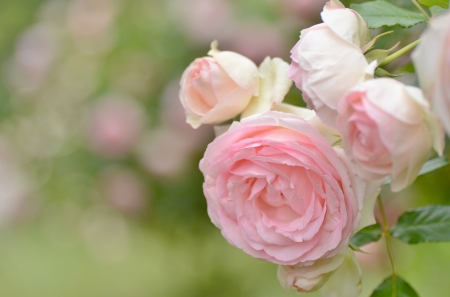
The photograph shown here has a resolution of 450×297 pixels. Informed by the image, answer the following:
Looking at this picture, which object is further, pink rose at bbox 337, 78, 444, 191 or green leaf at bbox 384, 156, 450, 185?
green leaf at bbox 384, 156, 450, 185

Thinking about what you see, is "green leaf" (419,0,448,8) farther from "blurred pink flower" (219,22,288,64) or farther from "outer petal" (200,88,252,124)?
"blurred pink flower" (219,22,288,64)

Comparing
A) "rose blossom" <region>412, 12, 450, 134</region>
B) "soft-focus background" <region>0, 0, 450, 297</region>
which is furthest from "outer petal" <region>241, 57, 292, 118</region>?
"soft-focus background" <region>0, 0, 450, 297</region>

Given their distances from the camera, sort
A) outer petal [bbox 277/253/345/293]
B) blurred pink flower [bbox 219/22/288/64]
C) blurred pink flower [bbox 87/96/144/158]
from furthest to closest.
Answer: blurred pink flower [bbox 87/96/144/158]
blurred pink flower [bbox 219/22/288/64]
outer petal [bbox 277/253/345/293]

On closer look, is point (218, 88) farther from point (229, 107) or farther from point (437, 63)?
point (437, 63)

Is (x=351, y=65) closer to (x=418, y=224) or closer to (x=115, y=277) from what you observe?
(x=418, y=224)

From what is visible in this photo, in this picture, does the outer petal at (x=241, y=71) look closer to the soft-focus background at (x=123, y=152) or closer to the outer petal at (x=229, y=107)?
the outer petal at (x=229, y=107)

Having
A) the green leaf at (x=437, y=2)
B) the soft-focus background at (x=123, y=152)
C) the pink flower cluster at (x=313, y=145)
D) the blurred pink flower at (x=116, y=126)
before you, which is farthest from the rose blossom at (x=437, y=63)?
the blurred pink flower at (x=116, y=126)

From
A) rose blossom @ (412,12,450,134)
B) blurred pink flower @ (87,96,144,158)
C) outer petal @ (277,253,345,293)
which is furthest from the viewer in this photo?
blurred pink flower @ (87,96,144,158)

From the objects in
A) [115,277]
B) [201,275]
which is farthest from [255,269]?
[115,277]
